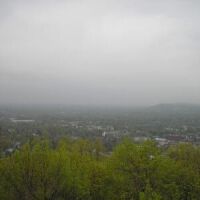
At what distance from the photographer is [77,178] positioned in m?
18.1

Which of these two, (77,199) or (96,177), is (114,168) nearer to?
(96,177)

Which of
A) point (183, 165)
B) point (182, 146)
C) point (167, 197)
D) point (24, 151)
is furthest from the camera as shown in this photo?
point (182, 146)

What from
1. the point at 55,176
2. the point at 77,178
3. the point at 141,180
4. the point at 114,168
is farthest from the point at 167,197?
the point at 55,176

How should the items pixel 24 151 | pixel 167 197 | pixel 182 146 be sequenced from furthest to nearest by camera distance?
1. pixel 182 146
2. pixel 24 151
3. pixel 167 197

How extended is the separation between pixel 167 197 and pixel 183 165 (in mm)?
4563

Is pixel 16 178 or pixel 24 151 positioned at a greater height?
pixel 24 151

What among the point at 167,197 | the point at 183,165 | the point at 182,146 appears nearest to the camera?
the point at 167,197

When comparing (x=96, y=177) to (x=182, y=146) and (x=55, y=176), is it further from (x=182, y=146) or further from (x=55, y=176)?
(x=182, y=146)

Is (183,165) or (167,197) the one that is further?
(183,165)

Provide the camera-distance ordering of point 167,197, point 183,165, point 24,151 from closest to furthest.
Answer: point 167,197 → point 24,151 → point 183,165

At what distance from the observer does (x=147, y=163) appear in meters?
18.1

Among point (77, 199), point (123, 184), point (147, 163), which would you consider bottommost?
point (77, 199)

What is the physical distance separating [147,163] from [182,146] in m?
8.56

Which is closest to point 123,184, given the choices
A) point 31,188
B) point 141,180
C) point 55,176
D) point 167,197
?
point 141,180
